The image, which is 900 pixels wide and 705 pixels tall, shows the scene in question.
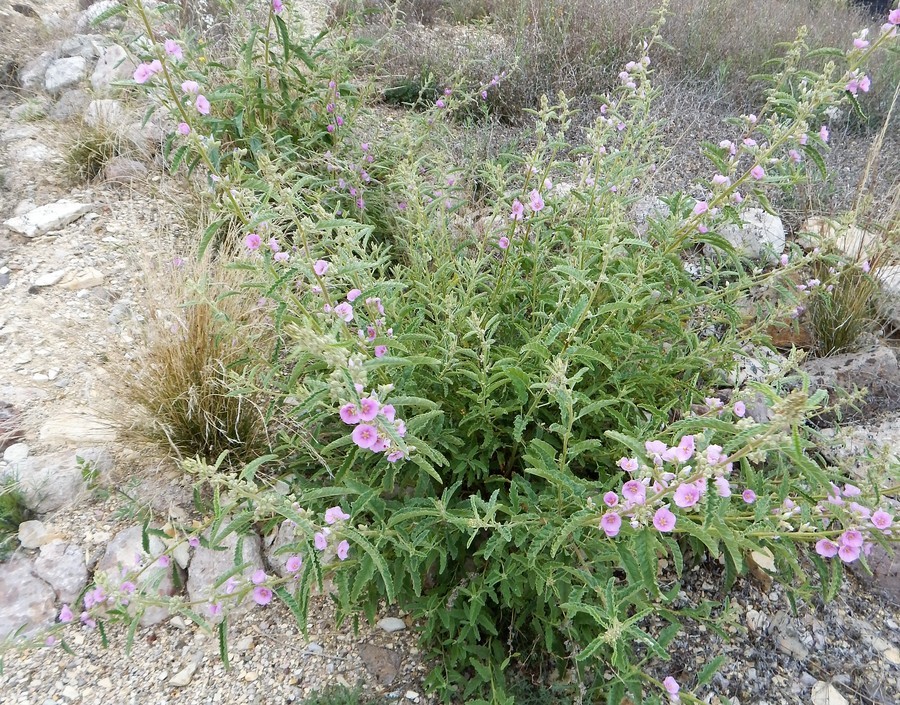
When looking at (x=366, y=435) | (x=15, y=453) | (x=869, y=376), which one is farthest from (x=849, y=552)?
(x=15, y=453)

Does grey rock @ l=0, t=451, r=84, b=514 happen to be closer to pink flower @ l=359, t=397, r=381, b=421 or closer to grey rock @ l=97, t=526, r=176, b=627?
grey rock @ l=97, t=526, r=176, b=627

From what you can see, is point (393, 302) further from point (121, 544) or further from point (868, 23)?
point (868, 23)

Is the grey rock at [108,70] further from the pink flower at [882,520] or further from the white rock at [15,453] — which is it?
the pink flower at [882,520]

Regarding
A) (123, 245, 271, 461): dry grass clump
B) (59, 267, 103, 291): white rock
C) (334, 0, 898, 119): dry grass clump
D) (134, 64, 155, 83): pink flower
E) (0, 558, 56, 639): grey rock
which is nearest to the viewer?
(134, 64, 155, 83): pink flower

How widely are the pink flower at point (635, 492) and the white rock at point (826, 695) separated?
1381 millimetres

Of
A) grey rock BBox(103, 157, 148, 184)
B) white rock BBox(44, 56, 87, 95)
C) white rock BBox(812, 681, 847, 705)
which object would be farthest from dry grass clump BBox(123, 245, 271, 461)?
white rock BBox(44, 56, 87, 95)

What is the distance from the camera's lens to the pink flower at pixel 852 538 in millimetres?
1597

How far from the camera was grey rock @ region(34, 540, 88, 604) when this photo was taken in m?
2.36

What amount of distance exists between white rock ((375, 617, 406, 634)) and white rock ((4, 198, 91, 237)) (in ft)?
11.2

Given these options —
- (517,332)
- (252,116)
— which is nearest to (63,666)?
(517,332)

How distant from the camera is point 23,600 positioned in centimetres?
230

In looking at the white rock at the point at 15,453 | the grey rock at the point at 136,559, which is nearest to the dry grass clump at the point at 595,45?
the white rock at the point at 15,453

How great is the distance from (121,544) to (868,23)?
9570 mm

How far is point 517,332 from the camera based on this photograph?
8.75 feet
